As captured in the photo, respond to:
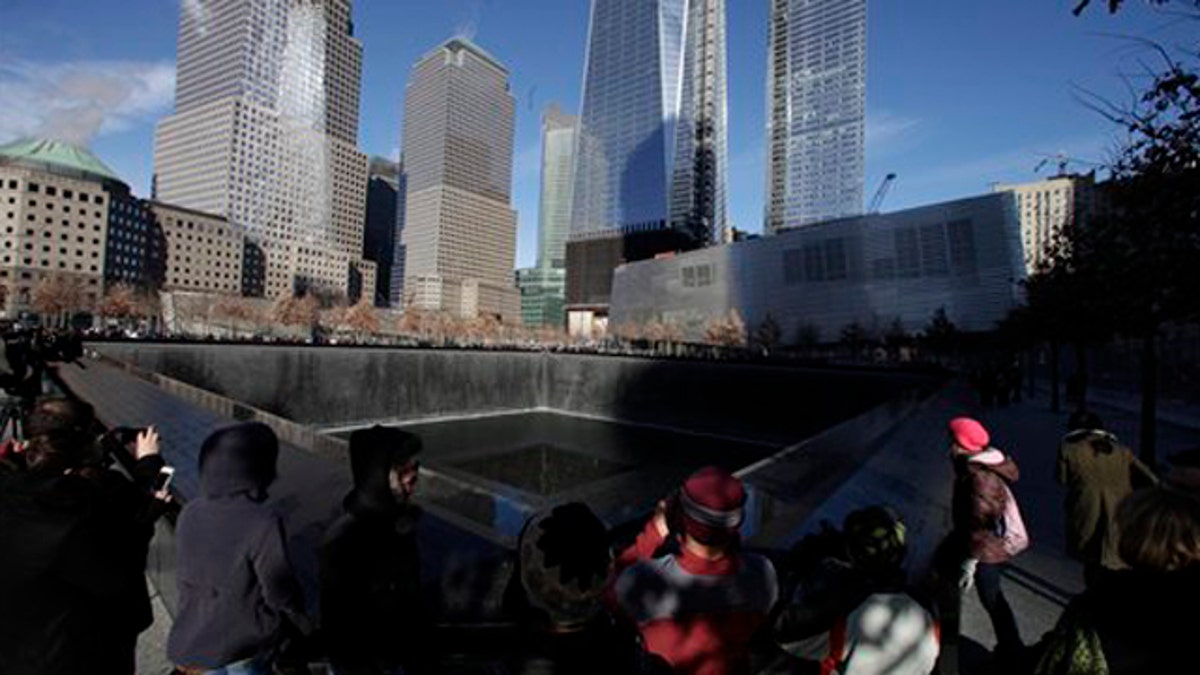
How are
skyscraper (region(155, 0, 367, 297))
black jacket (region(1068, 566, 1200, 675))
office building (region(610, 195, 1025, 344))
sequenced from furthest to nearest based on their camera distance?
skyscraper (region(155, 0, 367, 297)) → office building (region(610, 195, 1025, 344)) → black jacket (region(1068, 566, 1200, 675))

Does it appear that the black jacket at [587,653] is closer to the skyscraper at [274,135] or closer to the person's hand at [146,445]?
the person's hand at [146,445]

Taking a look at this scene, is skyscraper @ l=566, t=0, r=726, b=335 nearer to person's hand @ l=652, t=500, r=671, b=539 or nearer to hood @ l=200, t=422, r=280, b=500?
person's hand @ l=652, t=500, r=671, b=539

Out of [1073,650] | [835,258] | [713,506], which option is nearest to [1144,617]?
[1073,650]

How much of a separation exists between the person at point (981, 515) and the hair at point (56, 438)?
190 inches

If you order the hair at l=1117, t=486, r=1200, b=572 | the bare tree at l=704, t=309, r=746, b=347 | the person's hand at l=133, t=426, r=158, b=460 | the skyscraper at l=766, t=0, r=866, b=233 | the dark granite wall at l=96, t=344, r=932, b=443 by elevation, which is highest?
the skyscraper at l=766, t=0, r=866, b=233

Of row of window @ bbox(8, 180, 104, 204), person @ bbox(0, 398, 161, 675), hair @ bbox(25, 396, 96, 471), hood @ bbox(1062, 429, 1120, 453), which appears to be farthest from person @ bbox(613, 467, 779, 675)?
row of window @ bbox(8, 180, 104, 204)

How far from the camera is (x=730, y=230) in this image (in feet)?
566

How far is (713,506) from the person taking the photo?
1.89m

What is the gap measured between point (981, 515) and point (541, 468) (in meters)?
21.5

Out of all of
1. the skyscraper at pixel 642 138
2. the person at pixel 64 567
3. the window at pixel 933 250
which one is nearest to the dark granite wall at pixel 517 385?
the person at pixel 64 567

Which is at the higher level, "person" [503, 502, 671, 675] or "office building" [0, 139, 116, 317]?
"office building" [0, 139, 116, 317]

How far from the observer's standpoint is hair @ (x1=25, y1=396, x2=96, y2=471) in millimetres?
2232

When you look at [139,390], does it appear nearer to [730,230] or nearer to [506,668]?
[506,668]

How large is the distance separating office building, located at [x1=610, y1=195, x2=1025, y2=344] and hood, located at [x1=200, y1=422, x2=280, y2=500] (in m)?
69.9
